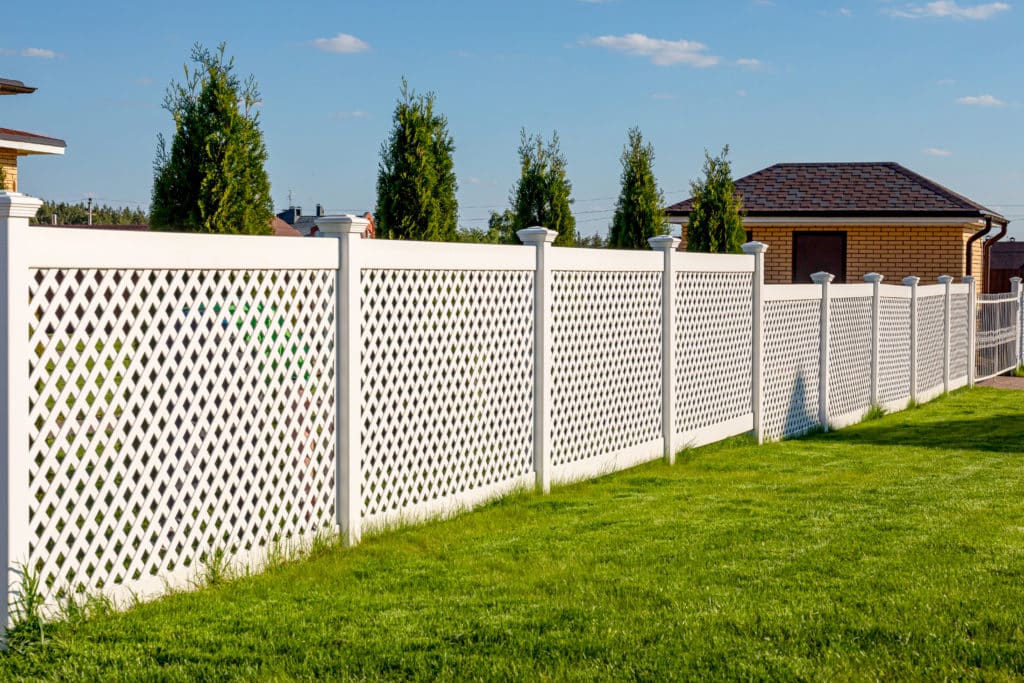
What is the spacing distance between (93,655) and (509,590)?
1.89 meters

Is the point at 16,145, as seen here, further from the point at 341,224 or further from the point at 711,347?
the point at 341,224

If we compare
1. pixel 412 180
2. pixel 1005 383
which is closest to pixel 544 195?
pixel 412 180

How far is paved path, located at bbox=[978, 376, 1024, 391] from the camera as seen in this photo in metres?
20.4

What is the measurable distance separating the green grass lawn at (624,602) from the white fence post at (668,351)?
177 cm

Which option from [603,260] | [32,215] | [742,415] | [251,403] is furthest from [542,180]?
[32,215]

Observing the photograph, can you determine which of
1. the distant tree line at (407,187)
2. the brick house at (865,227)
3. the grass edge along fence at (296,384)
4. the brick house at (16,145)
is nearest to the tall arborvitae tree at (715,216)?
the distant tree line at (407,187)

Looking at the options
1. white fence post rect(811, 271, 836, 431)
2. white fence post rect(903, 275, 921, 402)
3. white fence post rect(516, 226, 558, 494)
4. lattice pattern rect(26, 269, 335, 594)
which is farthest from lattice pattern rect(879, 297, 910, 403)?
lattice pattern rect(26, 269, 335, 594)

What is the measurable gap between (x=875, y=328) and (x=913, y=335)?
200cm

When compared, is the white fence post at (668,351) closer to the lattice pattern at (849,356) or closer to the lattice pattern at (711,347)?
the lattice pattern at (711,347)

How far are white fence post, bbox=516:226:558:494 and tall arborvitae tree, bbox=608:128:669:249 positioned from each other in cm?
826

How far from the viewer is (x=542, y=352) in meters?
8.20

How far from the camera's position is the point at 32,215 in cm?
477

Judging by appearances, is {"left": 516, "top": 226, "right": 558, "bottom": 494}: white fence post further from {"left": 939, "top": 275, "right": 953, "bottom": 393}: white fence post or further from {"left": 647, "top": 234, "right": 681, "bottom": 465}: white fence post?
{"left": 939, "top": 275, "right": 953, "bottom": 393}: white fence post

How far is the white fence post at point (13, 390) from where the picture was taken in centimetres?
460
